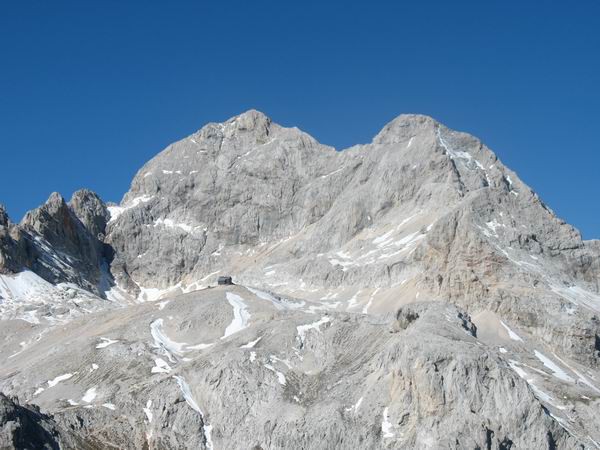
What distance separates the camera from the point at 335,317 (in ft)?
502

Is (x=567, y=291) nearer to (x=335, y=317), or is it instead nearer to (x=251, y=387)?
(x=335, y=317)

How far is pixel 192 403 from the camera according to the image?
133 meters

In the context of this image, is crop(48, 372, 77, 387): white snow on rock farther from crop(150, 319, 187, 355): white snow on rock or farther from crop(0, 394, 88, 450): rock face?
crop(0, 394, 88, 450): rock face

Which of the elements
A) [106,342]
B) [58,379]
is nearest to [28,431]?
[58,379]

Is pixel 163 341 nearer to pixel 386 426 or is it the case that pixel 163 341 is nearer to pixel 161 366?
pixel 161 366

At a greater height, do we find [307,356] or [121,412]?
[307,356]

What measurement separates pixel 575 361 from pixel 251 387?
190 feet

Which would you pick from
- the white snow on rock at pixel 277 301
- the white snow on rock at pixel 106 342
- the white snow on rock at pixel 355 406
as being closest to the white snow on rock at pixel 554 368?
the white snow on rock at pixel 355 406

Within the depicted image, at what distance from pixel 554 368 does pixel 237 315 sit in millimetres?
51934

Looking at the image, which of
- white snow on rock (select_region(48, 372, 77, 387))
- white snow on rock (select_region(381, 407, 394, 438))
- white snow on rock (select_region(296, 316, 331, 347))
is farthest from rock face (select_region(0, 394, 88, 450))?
white snow on rock (select_region(296, 316, 331, 347))

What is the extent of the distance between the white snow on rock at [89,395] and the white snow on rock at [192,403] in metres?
11.4

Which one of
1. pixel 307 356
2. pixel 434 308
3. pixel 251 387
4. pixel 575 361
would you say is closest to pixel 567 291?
pixel 575 361

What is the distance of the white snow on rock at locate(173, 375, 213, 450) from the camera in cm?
12838

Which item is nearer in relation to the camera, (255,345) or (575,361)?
(255,345)
